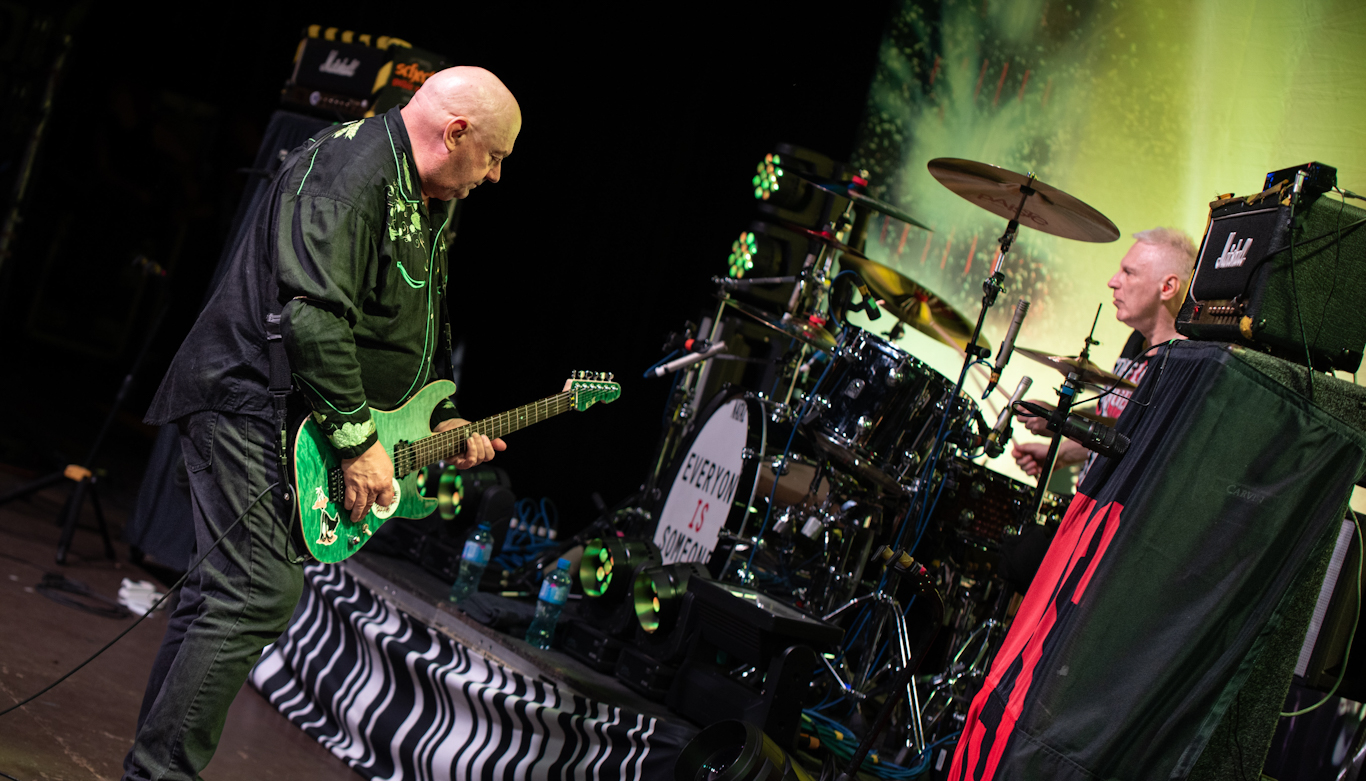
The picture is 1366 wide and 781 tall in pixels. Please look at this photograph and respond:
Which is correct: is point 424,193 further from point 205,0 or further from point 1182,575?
point 205,0

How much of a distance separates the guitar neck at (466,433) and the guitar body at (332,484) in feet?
0.15

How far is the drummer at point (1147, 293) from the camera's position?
4078mm

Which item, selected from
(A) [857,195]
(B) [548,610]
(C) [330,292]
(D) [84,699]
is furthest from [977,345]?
(D) [84,699]

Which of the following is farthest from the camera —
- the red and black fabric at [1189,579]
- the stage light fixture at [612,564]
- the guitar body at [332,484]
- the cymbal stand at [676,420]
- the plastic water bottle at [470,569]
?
the cymbal stand at [676,420]

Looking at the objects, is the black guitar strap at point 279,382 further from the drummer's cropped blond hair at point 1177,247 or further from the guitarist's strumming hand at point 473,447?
the drummer's cropped blond hair at point 1177,247

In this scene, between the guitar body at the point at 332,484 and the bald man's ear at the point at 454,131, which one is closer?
the guitar body at the point at 332,484

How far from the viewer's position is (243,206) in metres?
5.36

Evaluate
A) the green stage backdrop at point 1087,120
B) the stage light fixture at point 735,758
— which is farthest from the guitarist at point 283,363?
the green stage backdrop at point 1087,120

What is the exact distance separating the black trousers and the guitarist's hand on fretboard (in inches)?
6.5

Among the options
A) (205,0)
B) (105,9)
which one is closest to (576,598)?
(205,0)

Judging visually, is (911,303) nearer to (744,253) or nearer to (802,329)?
(802,329)

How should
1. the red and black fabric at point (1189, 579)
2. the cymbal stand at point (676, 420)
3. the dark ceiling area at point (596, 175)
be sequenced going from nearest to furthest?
the red and black fabric at point (1189, 579), the cymbal stand at point (676, 420), the dark ceiling area at point (596, 175)

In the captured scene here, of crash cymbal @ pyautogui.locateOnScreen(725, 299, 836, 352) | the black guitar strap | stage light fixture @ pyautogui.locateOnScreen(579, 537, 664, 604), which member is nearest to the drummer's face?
crash cymbal @ pyautogui.locateOnScreen(725, 299, 836, 352)

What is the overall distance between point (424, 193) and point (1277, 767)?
3566 millimetres
